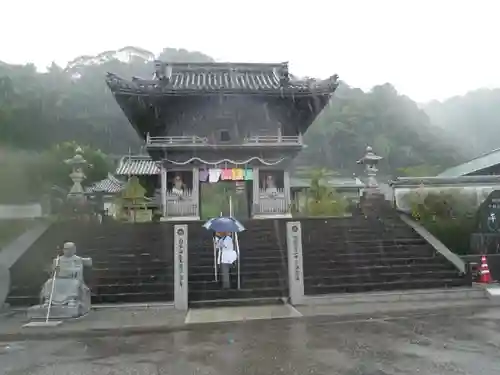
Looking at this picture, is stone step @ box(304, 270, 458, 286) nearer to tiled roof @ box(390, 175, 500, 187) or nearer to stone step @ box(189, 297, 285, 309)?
stone step @ box(189, 297, 285, 309)

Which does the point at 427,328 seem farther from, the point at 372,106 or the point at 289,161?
the point at 372,106

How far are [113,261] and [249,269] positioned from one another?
392 cm

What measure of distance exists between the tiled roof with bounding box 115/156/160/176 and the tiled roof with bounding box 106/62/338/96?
32.0 ft

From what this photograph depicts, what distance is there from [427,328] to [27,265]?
10.4 m

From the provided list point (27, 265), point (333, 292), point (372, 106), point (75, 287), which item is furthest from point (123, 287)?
point (372, 106)

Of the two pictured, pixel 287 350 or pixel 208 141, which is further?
pixel 208 141

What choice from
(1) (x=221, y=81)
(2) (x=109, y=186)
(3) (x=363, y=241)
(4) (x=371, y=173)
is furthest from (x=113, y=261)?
(2) (x=109, y=186)

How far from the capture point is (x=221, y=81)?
Result: 23.4 m

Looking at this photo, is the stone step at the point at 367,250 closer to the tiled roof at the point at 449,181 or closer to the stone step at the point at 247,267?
the stone step at the point at 247,267

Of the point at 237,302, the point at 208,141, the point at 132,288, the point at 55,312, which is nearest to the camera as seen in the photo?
the point at 55,312

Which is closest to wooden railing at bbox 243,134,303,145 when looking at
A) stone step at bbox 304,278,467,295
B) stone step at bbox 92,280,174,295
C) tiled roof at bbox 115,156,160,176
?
stone step at bbox 304,278,467,295

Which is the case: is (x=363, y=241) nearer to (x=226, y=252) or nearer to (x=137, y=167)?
(x=226, y=252)

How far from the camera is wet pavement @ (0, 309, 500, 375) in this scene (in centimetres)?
606

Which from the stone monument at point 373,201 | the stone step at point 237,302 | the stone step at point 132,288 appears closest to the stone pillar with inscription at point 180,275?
the stone step at point 237,302
